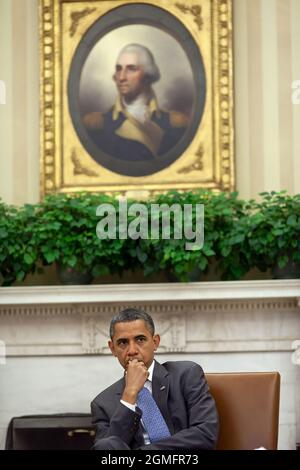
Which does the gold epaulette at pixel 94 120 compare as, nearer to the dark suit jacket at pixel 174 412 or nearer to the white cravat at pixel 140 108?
the white cravat at pixel 140 108

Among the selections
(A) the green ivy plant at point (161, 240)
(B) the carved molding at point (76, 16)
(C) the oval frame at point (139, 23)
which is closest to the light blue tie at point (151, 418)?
(A) the green ivy plant at point (161, 240)

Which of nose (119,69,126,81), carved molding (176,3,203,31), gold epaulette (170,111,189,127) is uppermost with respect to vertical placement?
carved molding (176,3,203,31)

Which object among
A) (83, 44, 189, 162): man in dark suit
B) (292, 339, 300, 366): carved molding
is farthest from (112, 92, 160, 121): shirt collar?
(292, 339, 300, 366): carved molding

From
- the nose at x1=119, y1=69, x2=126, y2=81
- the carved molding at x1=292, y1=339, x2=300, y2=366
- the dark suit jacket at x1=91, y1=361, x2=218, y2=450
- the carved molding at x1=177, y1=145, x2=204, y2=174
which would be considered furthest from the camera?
the nose at x1=119, y1=69, x2=126, y2=81

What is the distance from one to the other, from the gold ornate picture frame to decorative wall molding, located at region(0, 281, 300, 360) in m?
0.72

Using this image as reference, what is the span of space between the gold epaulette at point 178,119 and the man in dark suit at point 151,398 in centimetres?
282

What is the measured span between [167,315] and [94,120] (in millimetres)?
1340

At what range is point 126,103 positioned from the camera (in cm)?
639

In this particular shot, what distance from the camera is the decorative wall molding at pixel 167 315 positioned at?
595cm

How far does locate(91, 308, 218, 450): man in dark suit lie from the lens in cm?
340

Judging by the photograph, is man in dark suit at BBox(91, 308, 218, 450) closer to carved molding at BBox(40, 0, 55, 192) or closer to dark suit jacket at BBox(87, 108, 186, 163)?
dark suit jacket at BBox(87, 108, 186, 163)

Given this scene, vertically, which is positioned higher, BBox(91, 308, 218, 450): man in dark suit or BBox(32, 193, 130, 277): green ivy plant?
BBox(32, 193, 130, 277): green ivy plant

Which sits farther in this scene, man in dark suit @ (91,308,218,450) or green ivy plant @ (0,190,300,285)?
green ivy plant @ (0,190,300,285)

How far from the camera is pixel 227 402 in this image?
3748 millimetres
